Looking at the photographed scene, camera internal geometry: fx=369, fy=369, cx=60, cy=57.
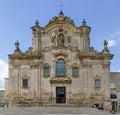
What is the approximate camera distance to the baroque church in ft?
161

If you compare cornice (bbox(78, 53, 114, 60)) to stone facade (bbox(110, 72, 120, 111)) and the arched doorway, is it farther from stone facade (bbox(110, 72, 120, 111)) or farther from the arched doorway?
stone facade (bbox(110, 72, 120, 111))

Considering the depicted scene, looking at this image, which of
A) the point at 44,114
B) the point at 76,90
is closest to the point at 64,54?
the point at 76,90

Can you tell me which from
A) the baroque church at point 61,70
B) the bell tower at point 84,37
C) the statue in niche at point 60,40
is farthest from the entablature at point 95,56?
the statue in niche at point 60,40

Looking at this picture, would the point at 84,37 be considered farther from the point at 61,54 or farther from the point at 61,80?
the point at 61,80

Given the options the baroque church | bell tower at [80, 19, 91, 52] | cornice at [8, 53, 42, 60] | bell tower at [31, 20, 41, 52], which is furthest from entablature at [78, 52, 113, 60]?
bell tower at [31, 20, 41, 52]

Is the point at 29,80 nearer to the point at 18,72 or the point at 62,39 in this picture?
the point at 18,72

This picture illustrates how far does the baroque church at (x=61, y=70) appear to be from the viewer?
49.2 meters

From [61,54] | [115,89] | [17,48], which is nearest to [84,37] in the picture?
[61,54]

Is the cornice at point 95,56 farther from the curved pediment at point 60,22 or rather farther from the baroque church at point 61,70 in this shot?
the curved pediment at point 60,22

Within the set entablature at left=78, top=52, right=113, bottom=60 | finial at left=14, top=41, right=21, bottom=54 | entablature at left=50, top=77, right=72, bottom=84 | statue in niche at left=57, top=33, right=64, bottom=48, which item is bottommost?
entablature at left=50, top=77, right=72, bottom=84

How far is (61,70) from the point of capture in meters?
49.8

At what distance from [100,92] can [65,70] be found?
218 inches

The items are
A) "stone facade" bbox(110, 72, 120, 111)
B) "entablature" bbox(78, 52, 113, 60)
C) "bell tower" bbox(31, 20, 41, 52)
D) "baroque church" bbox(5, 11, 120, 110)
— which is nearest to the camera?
"baroque church" bbox(5, 11, 120, 110)

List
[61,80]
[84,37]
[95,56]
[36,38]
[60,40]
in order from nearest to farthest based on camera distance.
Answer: [61,80] < [95,56] < [60,40] < [84,37] < [36,38]
